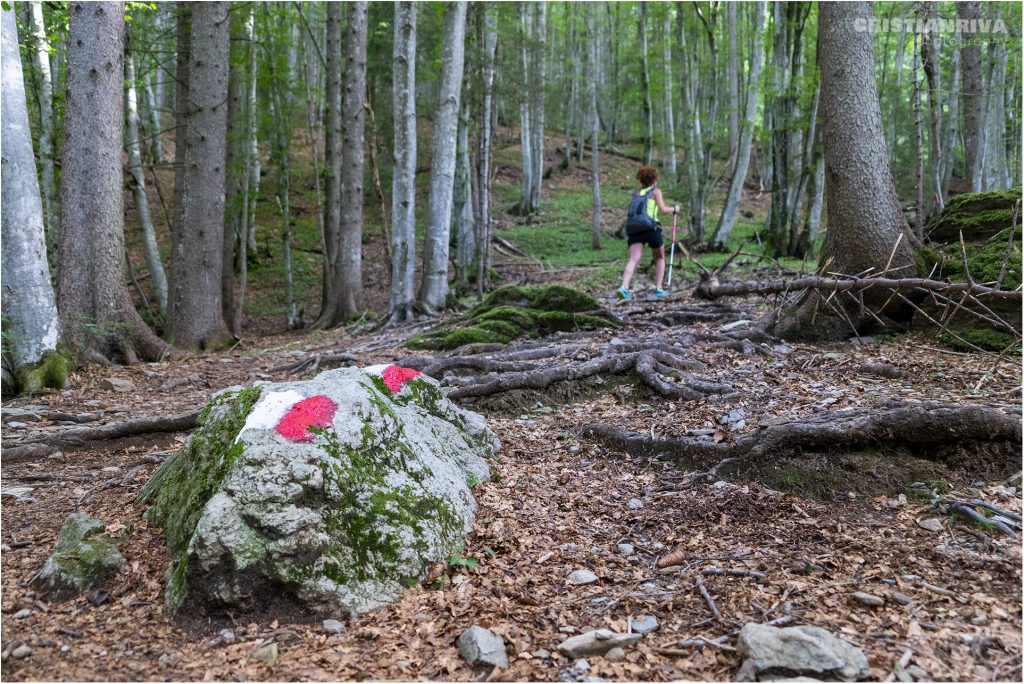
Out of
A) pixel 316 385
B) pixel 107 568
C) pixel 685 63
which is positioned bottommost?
pixel 107 568

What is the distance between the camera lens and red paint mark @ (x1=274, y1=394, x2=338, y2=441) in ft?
10.6

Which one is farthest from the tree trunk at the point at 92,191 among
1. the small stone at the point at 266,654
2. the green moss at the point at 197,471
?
the small stone at the point at 266,654

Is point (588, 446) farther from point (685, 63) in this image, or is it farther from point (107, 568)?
point (685, 63)

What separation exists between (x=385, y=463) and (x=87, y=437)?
288 centimetres

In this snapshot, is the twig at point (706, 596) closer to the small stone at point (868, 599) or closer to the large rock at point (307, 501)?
the small stone at point (868, 599)

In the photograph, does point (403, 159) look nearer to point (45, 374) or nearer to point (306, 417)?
point (45, 374)

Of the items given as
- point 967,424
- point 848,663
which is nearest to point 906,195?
point 967,424

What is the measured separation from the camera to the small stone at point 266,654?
2535mm

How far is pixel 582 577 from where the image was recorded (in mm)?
3207

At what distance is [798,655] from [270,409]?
107 inches

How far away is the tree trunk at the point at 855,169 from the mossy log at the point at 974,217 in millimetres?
975

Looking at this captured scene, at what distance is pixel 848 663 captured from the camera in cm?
231

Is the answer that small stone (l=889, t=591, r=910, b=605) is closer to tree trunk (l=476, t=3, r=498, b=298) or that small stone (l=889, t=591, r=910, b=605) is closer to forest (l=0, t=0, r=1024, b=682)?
forest (l=0, t=0, r=1024, b=682)

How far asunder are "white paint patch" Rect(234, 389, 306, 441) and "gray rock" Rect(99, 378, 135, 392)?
3.88m
